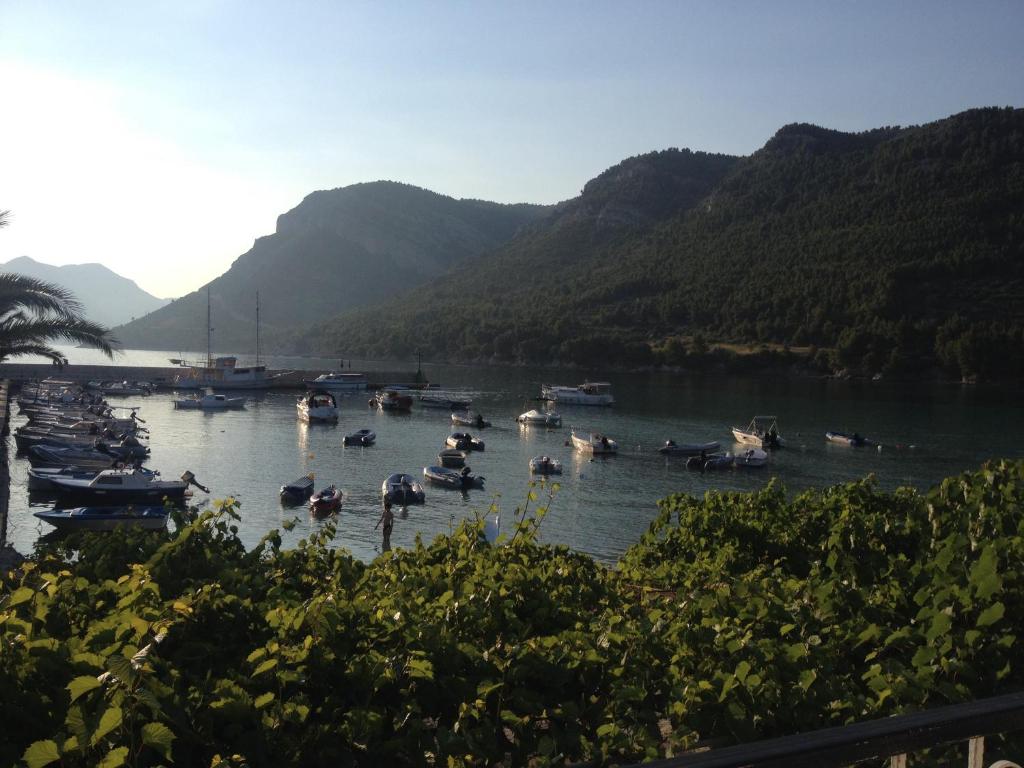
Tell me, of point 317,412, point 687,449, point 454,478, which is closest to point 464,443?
point 454,478

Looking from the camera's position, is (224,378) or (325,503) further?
(224,378)

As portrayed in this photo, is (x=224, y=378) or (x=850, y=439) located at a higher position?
(x=224, y=378)

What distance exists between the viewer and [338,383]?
93.9 meters

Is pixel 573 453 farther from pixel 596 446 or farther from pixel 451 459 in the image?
pixel 451 459

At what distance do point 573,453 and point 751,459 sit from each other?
10.6m

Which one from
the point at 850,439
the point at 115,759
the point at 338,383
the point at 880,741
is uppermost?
the point at 880,741

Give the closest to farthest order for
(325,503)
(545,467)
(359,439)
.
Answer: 1. (325,503)
2. (545,467)
3. (359,439)

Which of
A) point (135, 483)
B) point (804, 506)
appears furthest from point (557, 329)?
point (804, 506)

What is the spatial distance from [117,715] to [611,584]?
15.3ft

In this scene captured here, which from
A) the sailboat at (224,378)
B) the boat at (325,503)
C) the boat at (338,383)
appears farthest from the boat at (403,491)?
the boat at (338,383)

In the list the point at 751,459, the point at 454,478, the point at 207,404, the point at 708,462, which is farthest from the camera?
the point at 207,404

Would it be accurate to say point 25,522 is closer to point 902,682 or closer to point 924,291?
point 902,682

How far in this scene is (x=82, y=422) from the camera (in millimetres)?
51344

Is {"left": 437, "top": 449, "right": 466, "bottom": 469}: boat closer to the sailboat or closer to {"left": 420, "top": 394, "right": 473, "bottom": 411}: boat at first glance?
{"left": 420, "top": 394, "right": 473, "bottom": 411}: boat
